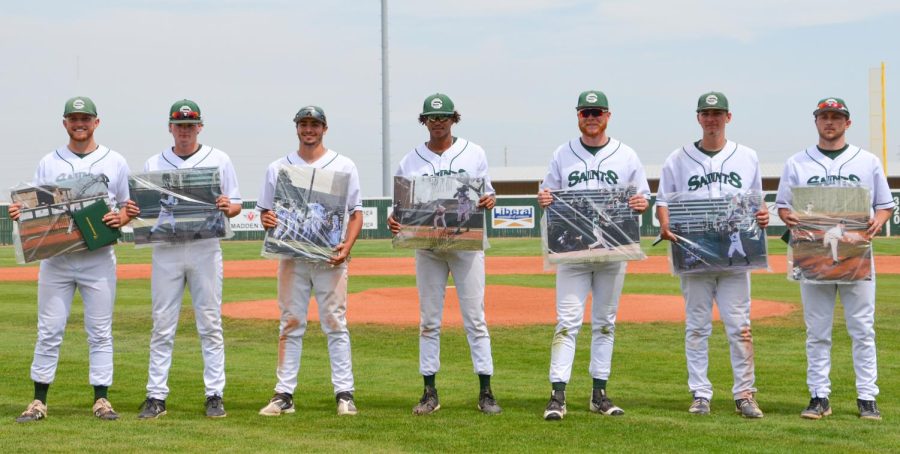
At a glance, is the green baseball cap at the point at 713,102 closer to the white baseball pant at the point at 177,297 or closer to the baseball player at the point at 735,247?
the baseball player at the point at 735,247

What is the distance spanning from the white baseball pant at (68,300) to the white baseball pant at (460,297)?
83.1 inches

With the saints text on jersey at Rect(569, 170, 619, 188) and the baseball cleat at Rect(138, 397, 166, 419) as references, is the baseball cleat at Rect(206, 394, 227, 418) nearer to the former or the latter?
the baseball cleat at Rect(138, 397, 166, 419)

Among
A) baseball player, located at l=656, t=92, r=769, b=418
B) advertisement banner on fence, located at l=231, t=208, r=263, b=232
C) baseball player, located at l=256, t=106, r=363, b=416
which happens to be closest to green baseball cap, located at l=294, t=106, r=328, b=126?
baseball player, located at l=256, t=106, r=363, b=416

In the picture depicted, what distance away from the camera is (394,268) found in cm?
2553

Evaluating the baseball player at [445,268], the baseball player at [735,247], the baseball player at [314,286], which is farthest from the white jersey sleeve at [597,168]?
the baseball player at [314,286]

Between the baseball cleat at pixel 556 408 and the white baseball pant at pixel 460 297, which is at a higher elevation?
the white baseball pant at pixel 460 297

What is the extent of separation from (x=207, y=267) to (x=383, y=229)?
34540mm

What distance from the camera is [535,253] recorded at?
3138 centimetres

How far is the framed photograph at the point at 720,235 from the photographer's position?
6777 mm

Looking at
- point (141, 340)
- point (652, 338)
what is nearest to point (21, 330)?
point (141, 340)

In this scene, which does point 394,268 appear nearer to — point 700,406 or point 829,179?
point 700,406

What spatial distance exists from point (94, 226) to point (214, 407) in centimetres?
143

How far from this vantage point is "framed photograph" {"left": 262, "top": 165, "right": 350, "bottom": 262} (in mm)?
6918

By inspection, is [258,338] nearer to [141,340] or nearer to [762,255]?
[141,340]
